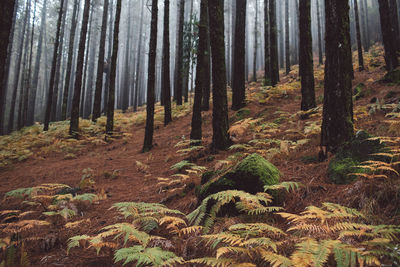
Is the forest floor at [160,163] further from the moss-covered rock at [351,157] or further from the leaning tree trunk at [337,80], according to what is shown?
the leaning tree trunk at [337,80]

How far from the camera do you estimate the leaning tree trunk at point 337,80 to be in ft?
13.2

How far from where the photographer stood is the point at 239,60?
10531 millimetres

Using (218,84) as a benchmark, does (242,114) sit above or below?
below

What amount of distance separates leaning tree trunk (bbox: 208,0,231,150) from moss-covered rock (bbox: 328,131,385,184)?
3.31m

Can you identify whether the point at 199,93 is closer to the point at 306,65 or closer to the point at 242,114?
the point at 242,114

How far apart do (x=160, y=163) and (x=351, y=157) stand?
5623 mm

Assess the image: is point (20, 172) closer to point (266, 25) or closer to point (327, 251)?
point (327, 251)

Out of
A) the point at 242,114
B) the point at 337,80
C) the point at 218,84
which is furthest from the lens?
the point at 242,114

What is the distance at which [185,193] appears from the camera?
15.2 feet

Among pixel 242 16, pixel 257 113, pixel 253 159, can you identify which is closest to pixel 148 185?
pixel 253 159

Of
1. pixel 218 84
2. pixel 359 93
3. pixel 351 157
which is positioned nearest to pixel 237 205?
pixel 351 157

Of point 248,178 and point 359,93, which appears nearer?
point 248,178

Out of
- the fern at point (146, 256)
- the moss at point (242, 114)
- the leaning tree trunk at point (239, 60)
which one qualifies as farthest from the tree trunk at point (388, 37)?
the fern at point (146, 256)

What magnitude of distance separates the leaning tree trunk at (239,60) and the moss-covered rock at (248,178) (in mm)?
7486
